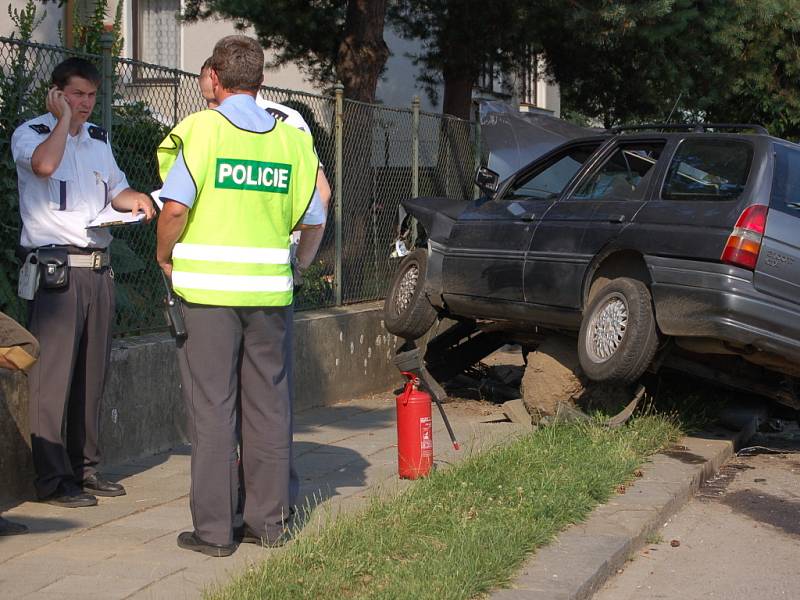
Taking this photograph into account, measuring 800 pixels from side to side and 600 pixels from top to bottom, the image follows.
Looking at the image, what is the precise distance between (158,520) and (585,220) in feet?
11.5

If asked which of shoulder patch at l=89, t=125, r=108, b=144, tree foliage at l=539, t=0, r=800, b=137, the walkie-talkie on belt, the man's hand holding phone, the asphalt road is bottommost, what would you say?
the asphalt road

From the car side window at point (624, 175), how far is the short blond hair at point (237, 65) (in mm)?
3381

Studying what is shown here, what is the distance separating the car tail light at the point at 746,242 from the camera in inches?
265

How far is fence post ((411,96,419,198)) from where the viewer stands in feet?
35.8

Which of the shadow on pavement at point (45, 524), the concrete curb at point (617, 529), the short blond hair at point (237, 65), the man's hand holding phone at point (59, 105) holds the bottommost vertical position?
the concrete curb at point (617, 529)

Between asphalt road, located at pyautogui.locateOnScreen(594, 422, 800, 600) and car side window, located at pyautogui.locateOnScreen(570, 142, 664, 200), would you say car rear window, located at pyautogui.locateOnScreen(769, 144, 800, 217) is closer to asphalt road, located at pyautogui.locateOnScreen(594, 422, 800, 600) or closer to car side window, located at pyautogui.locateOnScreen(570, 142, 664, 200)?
car side window, located at pyautogui.locateOnScreen(570, 142, 664, 200)

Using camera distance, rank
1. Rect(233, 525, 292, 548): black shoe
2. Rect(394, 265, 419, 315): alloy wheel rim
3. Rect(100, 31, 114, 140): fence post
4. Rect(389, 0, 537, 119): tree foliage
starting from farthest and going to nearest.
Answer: Rect(389, 0, 537, 119): tree foliage
Rect(394, 265, 419, 315): alloy wheel rim
Rect(100, 31, 114, 140): fence post
Rect(233, 525, 292, 548): black shoe

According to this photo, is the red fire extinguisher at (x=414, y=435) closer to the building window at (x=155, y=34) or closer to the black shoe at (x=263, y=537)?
the black shoe at (x=263, y=537)

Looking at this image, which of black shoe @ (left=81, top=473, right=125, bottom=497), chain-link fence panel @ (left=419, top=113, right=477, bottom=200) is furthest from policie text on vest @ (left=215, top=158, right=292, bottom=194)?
chain-link fence panel @ (left=419, top=113, right=477, bottom=200)

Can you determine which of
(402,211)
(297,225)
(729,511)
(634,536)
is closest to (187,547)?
(297,225)

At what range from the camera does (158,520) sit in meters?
5.56

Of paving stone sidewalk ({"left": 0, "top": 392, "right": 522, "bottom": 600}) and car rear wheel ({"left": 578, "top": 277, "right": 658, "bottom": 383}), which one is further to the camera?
car rear wheel ({"left": 578, "top": 277, "right": 658, "bottom": 383})

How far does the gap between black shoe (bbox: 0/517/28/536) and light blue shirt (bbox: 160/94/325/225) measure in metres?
1.63

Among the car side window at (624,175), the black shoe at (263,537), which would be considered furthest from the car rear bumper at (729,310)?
the black shoe at (263,537)
